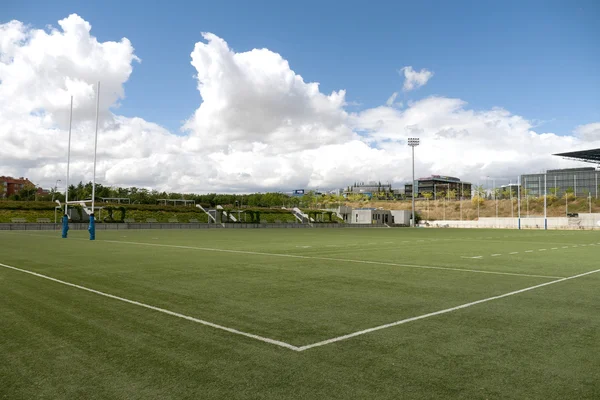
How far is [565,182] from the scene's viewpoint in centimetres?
13162

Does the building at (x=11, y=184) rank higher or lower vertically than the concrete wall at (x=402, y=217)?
higher

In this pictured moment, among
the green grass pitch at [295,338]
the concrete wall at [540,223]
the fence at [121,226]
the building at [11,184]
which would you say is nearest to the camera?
the green grass pitch at [295,338]

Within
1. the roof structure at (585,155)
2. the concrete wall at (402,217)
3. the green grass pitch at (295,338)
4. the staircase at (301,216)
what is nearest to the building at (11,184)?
the staircase at (301,216)

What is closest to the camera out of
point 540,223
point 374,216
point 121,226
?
point 121,226

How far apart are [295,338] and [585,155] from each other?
8733cm

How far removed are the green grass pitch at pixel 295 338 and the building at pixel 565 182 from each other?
120718 mm

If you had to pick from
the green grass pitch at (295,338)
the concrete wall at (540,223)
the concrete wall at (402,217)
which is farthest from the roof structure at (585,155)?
the green grass pitch at (295,338)

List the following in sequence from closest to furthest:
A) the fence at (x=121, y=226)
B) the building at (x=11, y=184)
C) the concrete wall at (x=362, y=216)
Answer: the fence at (x=121, y=226)
the concrete wall at (x=362, y=216)
the building at (x=11, y=184)

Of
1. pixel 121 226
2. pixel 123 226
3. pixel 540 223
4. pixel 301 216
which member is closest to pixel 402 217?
pixel 301 216

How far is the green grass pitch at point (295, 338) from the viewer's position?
4.14 metres

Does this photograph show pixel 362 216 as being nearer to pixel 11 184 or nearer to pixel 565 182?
pixel 565 182

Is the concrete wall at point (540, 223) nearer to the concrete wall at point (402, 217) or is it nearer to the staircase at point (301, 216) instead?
the concrete wall at point (402, 217)

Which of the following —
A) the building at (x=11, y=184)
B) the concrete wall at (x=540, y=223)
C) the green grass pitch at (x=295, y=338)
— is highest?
the building at (x=11, y=184)

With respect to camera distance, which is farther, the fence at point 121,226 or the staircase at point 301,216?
the staircase at point 301,216
